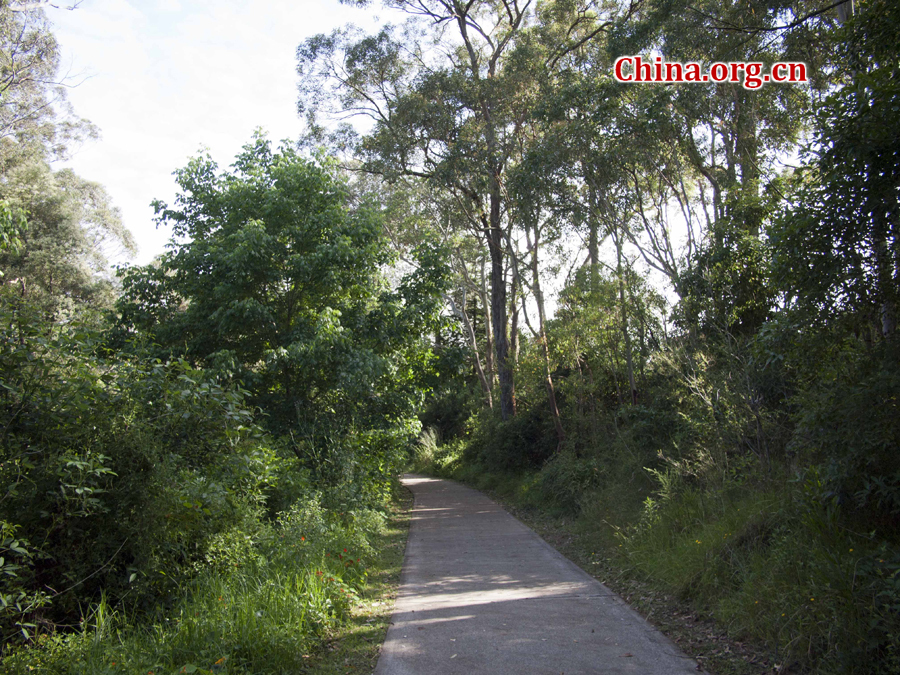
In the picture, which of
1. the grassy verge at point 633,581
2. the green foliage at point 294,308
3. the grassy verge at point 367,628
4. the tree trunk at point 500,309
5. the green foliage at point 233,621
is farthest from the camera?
the tree trunk at point 500,309

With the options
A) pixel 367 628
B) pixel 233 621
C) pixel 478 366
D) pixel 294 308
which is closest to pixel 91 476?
pixel 233 621

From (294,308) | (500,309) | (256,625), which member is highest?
(500,309)

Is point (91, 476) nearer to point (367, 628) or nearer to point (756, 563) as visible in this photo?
point (367, 628)

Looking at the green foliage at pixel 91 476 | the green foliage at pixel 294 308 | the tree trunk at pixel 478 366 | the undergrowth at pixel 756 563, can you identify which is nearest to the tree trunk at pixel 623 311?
the undergrowth at pixel 756 563

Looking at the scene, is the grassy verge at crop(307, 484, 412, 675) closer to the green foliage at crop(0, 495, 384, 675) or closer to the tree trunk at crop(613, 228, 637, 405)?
the green foliage at crop(0, 495, 384, 675)

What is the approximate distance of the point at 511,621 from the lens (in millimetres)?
5867

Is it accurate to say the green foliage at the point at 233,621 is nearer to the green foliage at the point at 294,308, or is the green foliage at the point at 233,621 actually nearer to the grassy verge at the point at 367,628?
the grassy verge at the point at 367,628

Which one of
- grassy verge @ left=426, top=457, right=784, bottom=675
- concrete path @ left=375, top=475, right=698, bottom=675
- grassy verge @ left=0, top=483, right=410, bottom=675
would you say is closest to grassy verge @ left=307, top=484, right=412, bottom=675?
grassy verge @ left=0, top=483, right=410, bottom=675

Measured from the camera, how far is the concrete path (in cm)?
482

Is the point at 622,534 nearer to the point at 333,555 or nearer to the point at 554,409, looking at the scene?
the point at 333,555

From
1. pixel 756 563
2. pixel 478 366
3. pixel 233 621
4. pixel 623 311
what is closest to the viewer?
pixel 233 621

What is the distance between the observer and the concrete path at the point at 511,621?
4.82m

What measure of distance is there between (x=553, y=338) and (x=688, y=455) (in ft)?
22.9

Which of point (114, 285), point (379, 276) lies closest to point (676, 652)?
point (379, 276)
